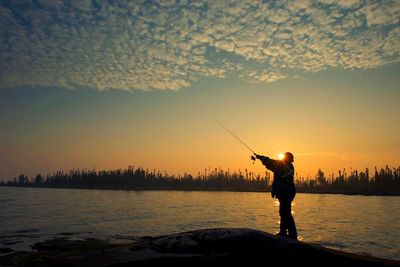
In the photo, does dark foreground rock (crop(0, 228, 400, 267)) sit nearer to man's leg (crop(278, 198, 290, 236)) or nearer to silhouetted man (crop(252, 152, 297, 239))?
man's leg (crop(278, 198, 290, 236))

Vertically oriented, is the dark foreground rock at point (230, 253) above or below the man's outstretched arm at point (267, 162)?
below

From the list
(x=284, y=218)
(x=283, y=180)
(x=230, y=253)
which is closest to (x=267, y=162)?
(x=283, y=180)

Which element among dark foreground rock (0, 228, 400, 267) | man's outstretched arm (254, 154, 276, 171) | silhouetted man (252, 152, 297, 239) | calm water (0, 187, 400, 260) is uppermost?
man's outstretched arm (254, 154, 276, 171)

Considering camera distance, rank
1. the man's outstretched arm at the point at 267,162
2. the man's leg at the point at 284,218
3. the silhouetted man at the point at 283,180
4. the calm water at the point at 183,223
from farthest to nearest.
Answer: the calm water at the point at 183,223
the man's outstretched arm at the point at 267,162
the silhouetted man at the point at 283,180
the man's leg at the point at 284,218

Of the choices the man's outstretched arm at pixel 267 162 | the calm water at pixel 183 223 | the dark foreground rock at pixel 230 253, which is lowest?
the calm water at pixel 183 223

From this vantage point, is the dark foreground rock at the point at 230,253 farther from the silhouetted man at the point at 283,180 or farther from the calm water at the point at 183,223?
the calm water at the point at 183,223

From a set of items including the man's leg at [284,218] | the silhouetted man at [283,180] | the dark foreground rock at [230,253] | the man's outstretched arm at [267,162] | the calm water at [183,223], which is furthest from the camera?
the calm water at [183,223]

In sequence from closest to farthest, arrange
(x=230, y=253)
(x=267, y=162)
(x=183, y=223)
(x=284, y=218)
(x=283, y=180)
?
(x=230, y=253), (x=284, y=218), (x=283, y=180), (x=267, y=162), (x=183, y=223)

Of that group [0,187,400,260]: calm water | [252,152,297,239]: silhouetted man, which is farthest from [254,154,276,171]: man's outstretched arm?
[0,187,400,260]: calm water

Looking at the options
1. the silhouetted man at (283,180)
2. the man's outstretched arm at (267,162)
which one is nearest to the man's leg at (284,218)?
the silhouetted man at (283,180)

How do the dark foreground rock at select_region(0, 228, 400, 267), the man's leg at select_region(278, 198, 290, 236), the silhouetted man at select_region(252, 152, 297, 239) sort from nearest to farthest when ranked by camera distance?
the dark foreground rock at select_region(0, 228, 400, 267), the man's leg at select_region(278, 198, 290, 236), the silhouetted man at select_region(252, 152, 297, 239)

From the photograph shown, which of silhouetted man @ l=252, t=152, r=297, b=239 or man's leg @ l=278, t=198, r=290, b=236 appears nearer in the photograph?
man's leg @ l=278, t=198, r=290, b=236

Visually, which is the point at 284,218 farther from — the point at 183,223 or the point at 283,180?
the point at 183,223

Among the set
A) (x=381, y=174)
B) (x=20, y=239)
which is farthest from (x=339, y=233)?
(x=381, y=174)
